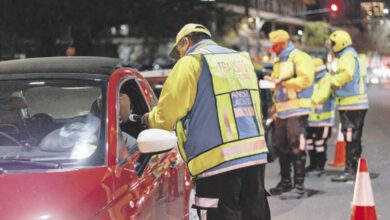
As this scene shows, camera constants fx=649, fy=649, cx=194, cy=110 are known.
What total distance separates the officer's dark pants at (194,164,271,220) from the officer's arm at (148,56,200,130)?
15.8 inches

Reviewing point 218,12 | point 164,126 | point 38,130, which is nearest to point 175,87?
point 164,126

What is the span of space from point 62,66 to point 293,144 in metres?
4.10

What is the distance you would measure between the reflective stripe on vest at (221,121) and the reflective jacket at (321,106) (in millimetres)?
5487

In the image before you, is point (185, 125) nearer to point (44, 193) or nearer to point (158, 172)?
point (158, 172)

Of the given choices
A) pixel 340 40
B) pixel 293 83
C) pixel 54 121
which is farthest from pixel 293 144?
pixel 54 121

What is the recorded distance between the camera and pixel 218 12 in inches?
1052

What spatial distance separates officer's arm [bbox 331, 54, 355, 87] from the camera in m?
8.19

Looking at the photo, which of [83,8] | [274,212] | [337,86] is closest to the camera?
[274,212]

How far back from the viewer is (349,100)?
837cm

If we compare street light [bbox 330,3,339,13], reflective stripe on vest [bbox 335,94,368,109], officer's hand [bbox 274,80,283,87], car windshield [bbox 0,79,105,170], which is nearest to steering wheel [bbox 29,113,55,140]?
car windshield [bbox 0,79,105,170]

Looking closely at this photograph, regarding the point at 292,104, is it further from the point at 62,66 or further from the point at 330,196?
the point at 62,66

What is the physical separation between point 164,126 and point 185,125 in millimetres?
130

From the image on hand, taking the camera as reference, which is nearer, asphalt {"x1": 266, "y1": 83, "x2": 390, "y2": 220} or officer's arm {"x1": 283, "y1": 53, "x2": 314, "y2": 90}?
asphalt {"x1": 266, "y1": 83, "x2": 390, "y2": 220}

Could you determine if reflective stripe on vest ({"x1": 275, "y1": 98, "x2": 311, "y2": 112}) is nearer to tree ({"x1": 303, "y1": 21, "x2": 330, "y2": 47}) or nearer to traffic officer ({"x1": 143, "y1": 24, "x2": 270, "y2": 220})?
traffic officer ({"x1": 143, "y1": 24, "x2": 270, "y2": 220})
